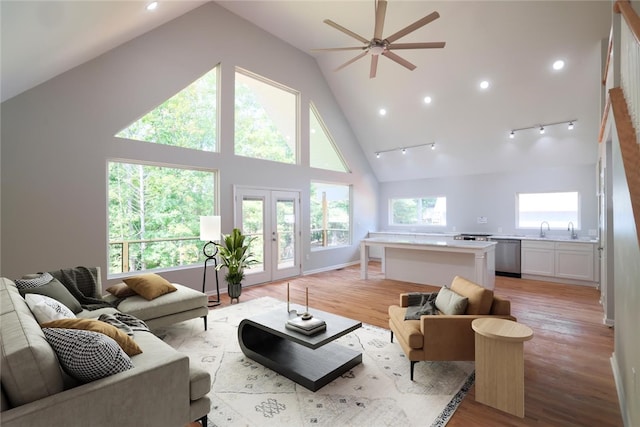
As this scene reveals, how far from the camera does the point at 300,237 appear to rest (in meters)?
7.02

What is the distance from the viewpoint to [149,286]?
348cm

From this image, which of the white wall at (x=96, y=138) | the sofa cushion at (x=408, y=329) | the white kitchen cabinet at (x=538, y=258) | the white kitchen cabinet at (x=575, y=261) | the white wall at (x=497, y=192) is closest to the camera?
the sofa cushion at (x=408, y=329)

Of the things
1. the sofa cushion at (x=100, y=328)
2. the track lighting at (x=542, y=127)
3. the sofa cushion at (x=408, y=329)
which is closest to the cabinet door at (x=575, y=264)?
the track lighting at (x=542, y=127)

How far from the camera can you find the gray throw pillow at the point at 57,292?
2.71m

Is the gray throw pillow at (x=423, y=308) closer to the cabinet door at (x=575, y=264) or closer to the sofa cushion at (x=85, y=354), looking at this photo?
the sofa cushion at (x=85, y=354)

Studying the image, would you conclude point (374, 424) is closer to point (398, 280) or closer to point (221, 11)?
point (398, 280)

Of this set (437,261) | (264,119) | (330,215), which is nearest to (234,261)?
(264,119)

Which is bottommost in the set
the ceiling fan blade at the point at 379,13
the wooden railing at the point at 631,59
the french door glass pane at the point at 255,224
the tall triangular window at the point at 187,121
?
the french door glass pane at the point at 255,224

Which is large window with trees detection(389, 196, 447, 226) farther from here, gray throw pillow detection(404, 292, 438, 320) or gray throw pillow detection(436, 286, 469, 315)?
gray throw pillow detection(436, 286, 469, 315)

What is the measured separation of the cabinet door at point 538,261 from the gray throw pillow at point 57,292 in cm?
767

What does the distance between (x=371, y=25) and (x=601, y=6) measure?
333 cm

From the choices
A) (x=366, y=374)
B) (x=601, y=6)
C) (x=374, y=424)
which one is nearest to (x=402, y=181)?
(x=601, y=6)

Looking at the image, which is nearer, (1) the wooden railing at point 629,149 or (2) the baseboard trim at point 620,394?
(1) the wooden railing at point 629,149

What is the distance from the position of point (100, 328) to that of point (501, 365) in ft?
9.04
